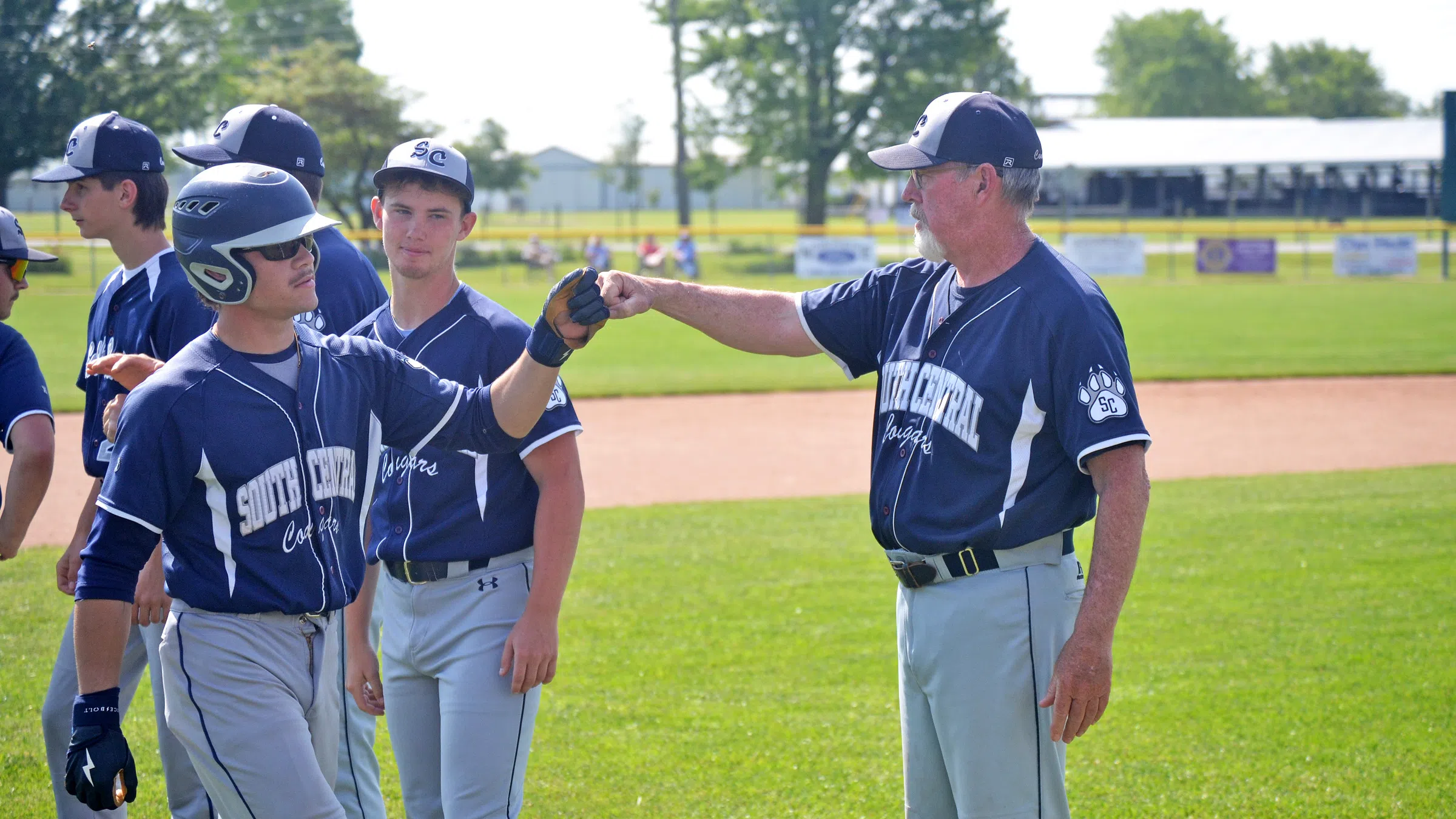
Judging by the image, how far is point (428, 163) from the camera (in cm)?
332

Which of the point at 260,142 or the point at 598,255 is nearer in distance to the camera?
the point at 260,142

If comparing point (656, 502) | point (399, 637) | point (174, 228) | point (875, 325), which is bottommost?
point (656, 502)

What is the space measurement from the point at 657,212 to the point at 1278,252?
158 feet

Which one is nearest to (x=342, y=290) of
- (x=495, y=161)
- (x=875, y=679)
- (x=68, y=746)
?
(x=68, y=746)

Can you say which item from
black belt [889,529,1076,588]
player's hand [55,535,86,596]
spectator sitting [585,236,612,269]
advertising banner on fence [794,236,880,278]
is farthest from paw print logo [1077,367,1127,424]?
spectator sitting [585,236,612,269]

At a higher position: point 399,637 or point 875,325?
point 875,325

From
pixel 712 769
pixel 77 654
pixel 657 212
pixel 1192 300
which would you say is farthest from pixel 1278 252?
A: pixel 657 212

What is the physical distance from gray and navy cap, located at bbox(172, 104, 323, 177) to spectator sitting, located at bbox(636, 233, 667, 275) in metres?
28.6

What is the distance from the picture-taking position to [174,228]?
2.70 metres

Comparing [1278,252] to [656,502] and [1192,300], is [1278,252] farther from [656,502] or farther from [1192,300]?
[656,502]

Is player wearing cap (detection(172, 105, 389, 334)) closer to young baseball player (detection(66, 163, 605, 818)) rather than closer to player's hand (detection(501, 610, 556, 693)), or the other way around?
young baseball player (detection(66, 163, 605, 818))

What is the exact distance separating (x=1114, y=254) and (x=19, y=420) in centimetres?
3315

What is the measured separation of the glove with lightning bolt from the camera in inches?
99.5

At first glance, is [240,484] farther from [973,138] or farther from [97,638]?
[973,138]
